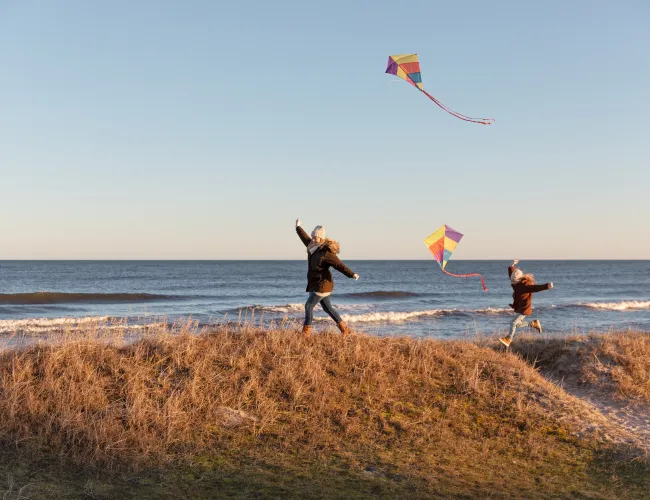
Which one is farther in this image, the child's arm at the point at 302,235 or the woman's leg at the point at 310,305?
the child's arm at the point at 302,235

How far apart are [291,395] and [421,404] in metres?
1.84

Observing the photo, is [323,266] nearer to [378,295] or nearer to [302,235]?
[302,235]

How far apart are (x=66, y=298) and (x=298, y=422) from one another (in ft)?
119

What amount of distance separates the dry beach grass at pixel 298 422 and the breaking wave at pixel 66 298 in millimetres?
30990

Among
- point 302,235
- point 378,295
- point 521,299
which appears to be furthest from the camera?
point 378,295

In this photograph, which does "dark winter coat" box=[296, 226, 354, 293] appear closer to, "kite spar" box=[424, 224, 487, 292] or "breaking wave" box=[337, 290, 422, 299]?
"kite spar" box=[424, 224, 487, 292]

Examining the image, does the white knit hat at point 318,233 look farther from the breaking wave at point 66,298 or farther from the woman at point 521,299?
the breaking wave at point 66,298

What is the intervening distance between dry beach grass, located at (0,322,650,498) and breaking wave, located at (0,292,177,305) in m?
31.0

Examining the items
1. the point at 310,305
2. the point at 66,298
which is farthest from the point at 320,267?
the point at 66,298

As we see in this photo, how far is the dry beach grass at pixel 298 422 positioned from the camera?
5.54 m

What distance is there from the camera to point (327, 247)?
30.7 ft

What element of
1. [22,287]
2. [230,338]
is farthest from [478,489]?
[22,287]

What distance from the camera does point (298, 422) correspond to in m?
6.81

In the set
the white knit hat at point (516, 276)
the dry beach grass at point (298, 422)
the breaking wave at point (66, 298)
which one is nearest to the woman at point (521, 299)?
the white knit hat at point (516, 276)
